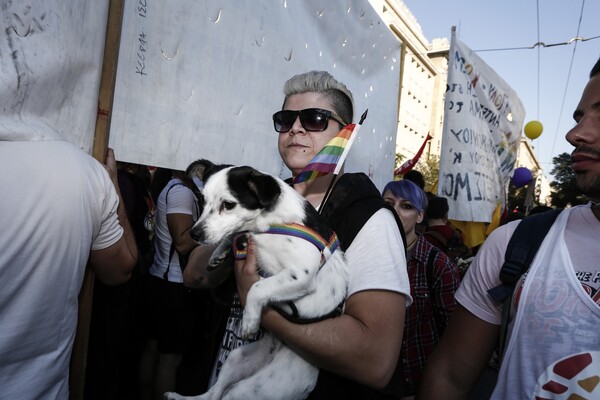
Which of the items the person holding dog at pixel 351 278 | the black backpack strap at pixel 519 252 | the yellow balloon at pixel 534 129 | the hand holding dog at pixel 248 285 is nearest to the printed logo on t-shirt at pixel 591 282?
the black backpack strap at pixel 519 252

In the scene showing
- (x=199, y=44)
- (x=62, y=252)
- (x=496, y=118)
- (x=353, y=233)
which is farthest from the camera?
(x=496, y=118)

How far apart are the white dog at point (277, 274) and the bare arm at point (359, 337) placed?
10cm

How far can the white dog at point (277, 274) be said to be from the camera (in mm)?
1537

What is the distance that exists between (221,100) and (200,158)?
0.39 m

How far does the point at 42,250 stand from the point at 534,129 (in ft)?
31.5

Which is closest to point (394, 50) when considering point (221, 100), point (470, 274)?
point (221, 100)

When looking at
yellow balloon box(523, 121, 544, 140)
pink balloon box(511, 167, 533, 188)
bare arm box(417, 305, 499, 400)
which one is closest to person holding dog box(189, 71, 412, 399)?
bare arm box(417, 305, 499, 400)

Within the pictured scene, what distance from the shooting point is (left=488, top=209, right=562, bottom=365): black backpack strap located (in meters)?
1.41

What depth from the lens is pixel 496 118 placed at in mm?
5094

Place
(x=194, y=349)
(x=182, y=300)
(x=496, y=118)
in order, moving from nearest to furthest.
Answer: (x=182, y=300) → (x=194, y=349) → (x=496, y=118)

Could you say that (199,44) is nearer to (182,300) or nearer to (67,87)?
(67,87)

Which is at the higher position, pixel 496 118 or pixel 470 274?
pixel 496 118

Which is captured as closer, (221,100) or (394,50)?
(221,100)

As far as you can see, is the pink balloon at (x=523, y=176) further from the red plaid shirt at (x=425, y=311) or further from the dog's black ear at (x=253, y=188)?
the dog's black ear at (x=253, y=188)
